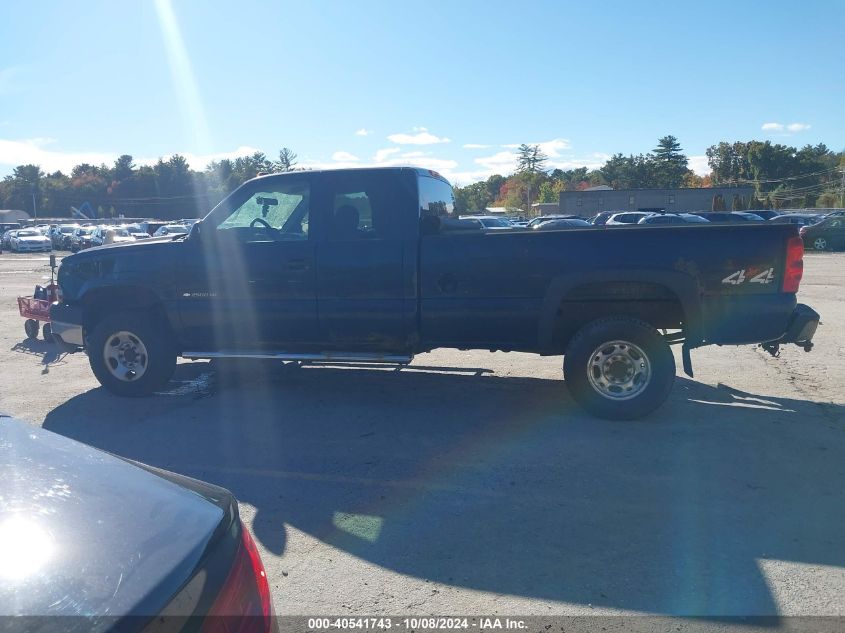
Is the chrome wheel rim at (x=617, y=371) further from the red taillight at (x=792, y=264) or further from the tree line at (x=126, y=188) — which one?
the tree line at (x=126, y=188)

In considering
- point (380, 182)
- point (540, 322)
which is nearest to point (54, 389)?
point (380, 182)

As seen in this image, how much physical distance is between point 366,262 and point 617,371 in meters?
2.45

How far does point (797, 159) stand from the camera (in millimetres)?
79250

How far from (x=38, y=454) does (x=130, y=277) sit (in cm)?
482

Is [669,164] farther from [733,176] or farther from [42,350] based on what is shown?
[42,350]

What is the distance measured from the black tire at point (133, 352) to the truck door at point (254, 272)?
43 cm

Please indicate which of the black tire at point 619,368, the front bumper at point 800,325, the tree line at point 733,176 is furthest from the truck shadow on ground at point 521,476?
the tree line at point 733,176

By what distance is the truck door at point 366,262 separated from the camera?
19.9ft

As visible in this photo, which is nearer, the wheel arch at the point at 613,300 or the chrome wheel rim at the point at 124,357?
the wheel arch at the point at 613,300

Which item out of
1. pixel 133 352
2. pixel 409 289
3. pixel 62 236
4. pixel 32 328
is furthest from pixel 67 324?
pixel 62 236

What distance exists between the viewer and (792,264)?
18.0 feet

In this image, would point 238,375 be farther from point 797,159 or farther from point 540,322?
point 797,159

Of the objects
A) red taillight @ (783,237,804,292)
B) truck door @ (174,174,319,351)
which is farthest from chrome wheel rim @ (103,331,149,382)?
red taillight @ (783,237,804,292)

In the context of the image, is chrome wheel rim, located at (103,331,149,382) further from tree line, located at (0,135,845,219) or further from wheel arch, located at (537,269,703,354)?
tree line, located at (0,135,845,219)
